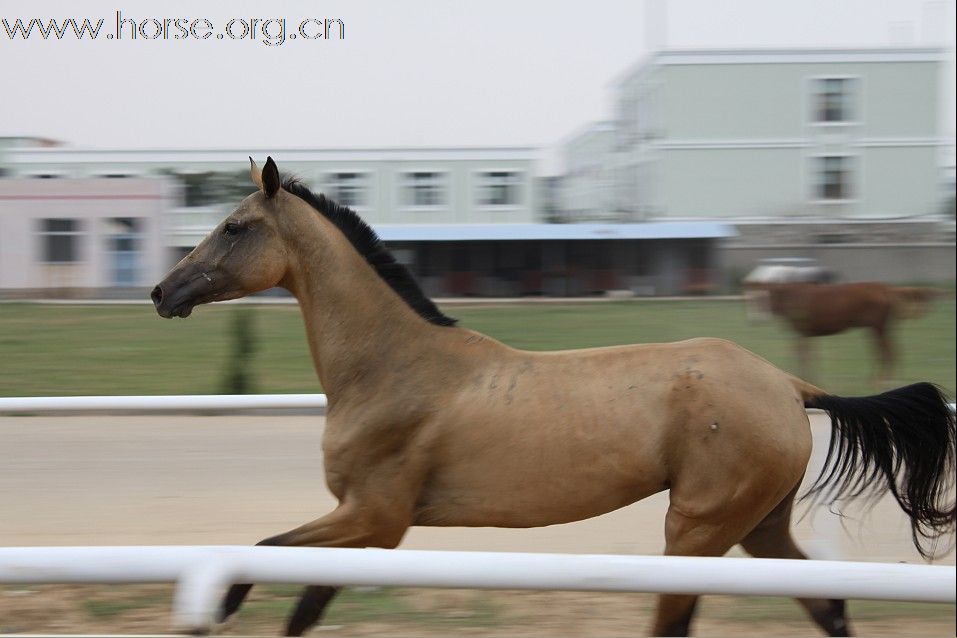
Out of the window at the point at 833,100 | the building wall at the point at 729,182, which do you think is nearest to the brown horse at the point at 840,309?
the building wall at the point at 729,182

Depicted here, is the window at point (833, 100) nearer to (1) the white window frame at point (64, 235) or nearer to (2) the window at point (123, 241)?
(2) the window at point (123, 241)

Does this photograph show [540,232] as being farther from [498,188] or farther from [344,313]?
[344,313]

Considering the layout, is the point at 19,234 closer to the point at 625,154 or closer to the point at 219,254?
the point at 625,154

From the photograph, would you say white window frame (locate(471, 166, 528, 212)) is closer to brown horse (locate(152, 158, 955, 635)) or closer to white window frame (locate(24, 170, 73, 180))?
white window frame (locate(24, 170, 73, 180))

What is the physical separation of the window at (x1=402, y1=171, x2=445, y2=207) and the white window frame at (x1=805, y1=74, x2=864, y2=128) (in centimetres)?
962

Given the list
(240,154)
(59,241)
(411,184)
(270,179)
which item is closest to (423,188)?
(411,184)

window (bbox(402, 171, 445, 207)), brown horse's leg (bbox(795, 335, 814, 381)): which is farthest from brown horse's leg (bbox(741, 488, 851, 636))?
window (bbox(402, 171, 445, 207))

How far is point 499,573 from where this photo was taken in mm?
1472

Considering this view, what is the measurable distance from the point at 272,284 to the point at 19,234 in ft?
65.4

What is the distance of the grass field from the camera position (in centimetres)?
1144

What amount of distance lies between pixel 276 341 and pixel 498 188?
1151 cm

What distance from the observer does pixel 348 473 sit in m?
2.81

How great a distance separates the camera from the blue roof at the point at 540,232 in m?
23.6

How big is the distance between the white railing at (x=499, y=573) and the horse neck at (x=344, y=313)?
1.42m
